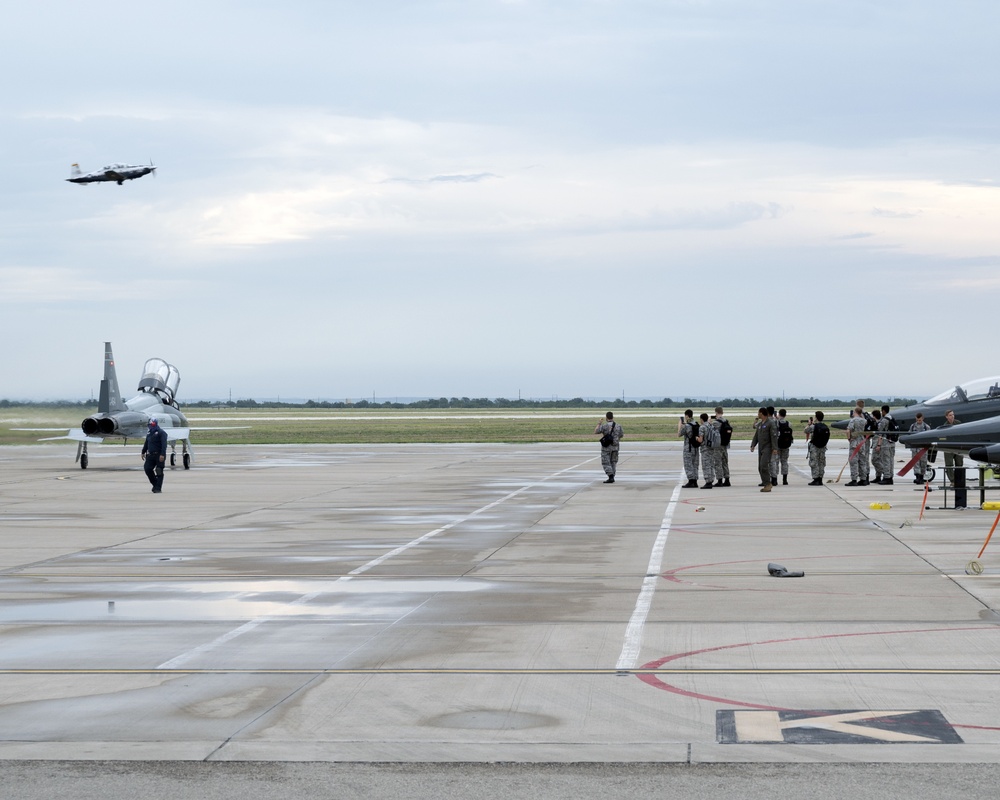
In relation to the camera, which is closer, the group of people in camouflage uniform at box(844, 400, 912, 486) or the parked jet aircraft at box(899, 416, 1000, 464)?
the parked jet aircraft at box(899, 416, 1000, 464)

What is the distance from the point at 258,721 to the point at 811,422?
25.1 m

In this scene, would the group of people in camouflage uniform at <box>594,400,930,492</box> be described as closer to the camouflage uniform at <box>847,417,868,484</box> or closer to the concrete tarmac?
the camouflage uniform at <box>847,417,868,484</box>

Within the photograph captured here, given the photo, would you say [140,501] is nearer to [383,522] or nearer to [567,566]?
[383,522]

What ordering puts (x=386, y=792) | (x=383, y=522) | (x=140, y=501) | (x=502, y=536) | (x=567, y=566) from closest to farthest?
(x=386, y=792)
(x=567, y=566)
(x=502, y=536)
(x=383, y=522)
(x=140, y=501)

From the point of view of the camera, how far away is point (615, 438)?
103ft

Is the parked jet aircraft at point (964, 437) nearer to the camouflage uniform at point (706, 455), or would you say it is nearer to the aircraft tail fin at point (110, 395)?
the camouflage uniform at point (706, 455)

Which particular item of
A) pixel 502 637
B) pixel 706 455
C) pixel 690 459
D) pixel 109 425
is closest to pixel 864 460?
pixel 706 455

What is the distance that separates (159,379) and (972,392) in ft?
93.9

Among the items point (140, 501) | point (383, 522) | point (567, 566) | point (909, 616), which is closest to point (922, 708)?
point (909, 616)

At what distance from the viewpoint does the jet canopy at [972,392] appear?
99.9 feet

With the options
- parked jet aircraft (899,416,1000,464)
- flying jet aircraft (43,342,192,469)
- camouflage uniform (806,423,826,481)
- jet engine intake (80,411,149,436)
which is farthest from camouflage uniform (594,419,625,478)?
jet engine intake (80,411,149,436)

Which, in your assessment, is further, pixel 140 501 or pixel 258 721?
pixel 140 501

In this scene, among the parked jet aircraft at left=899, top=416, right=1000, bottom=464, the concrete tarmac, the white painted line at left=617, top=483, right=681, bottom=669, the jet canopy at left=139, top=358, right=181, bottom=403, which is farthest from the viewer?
the jet canopy at left=139, top=358, right=181, bottom=403

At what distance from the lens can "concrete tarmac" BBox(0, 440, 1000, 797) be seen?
7230 millimetres
